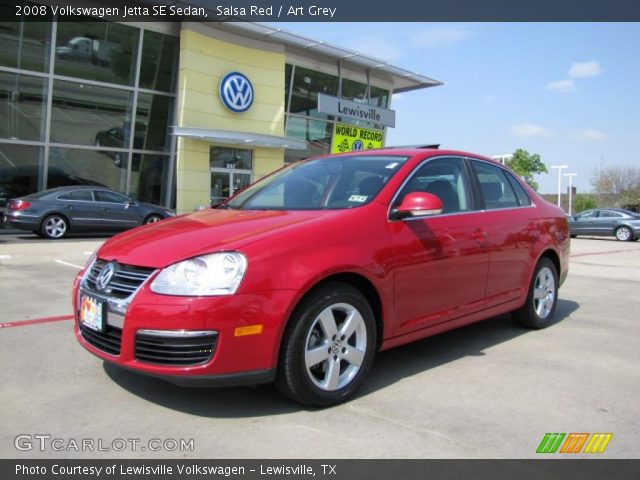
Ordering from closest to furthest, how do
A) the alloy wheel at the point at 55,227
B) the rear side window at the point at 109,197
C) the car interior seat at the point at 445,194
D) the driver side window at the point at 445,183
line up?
1. the driver side window at the point at 445,183
2. the car interior seat at the point at 445,194
3. the alloy wheel at the point at 55,227
4. the rear side window at the point at 109,197

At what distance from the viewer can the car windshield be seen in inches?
152

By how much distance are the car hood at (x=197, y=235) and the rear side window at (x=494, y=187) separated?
5.65ft

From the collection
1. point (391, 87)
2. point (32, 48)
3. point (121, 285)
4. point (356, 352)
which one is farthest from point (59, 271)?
point (391, 87)

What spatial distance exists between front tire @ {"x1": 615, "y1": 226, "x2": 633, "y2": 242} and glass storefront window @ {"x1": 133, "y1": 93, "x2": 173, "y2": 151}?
1802cm

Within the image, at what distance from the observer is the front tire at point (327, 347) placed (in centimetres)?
312

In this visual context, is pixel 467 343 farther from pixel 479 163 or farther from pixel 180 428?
pixel 180 428

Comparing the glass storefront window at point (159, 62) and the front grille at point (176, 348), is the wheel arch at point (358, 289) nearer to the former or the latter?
the front grille at point (176, 348)

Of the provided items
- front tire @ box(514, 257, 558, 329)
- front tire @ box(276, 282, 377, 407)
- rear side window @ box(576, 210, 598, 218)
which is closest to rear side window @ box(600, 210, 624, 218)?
rear side window @ box(576, 210, 598, 218)

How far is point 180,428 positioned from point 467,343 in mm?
2696

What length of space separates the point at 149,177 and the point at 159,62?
4.12 m

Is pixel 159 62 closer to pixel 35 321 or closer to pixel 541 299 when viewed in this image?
pixel 35 321

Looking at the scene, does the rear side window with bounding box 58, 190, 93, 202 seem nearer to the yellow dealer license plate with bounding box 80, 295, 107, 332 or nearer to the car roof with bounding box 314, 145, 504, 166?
the car roof with bounding box 314, 145, 504, 166
